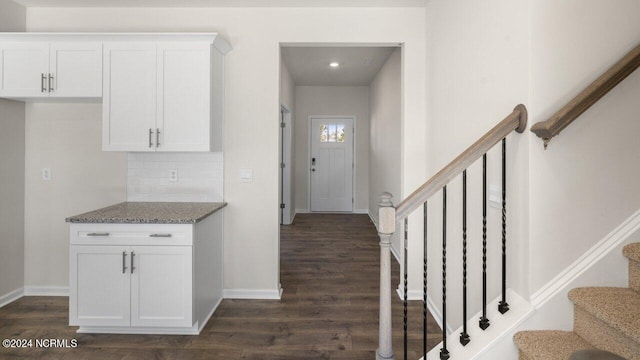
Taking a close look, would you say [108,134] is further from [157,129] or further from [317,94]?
[317,94]

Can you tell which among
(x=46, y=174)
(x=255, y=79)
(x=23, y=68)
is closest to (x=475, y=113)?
(x=255, y=79)

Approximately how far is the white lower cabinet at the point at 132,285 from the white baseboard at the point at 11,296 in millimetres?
1133

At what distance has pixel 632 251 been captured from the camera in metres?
1.43

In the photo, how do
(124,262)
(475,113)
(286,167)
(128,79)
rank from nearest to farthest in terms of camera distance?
1. (475,113)
2. (124,262)
3. (128,79)
4. (286,167)

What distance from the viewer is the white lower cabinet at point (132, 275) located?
7.61 ft

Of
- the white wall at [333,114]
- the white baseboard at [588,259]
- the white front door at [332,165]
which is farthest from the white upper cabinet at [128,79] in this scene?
the white front door at [332,165]

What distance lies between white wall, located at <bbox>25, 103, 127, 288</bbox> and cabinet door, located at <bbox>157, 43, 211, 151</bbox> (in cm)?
73

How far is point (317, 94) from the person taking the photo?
716cm

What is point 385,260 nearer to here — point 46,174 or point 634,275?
point 634,275

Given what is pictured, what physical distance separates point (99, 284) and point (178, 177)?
41.8 inches

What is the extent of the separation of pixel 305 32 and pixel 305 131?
13.9 ft

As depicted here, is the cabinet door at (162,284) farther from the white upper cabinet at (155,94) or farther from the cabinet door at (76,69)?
the cabinet door at (76,69)

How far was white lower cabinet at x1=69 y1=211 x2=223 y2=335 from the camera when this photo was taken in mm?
2318

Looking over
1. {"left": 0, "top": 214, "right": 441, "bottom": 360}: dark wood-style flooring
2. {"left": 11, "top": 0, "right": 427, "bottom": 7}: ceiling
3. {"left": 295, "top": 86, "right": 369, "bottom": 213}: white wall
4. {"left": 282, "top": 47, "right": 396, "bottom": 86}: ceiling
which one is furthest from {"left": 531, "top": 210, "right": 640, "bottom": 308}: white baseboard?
{"left": 295, "top": 86, "right": 369, "bottom": 213}: white wall
